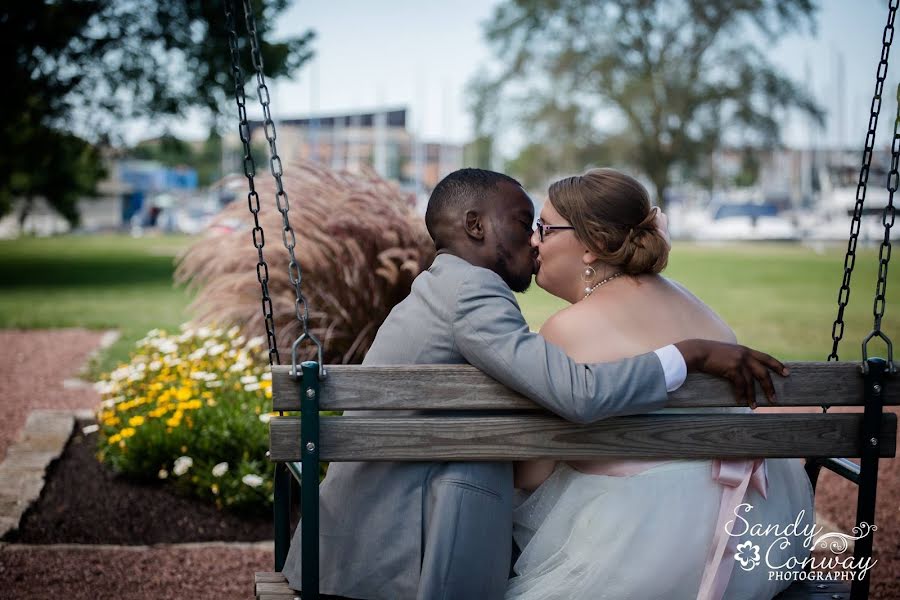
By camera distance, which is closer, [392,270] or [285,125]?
[392,270]

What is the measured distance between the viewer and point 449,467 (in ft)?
8.17

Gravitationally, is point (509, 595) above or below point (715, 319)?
below

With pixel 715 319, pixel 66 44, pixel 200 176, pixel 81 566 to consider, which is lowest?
pixel 200 176

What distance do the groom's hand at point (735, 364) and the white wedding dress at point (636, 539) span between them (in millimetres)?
297

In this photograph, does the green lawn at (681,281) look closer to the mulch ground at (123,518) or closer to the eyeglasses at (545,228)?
the mulch ground at (123,518)

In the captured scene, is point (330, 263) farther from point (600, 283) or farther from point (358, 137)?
point (358, 137)

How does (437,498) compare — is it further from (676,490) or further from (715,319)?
(715,319)

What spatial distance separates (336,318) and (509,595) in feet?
11.4

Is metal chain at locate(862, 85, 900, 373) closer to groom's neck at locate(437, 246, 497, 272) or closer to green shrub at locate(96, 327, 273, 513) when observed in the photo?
groom's neck at locate(437, 246, 497, 272)

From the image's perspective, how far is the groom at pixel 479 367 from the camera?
236 cm

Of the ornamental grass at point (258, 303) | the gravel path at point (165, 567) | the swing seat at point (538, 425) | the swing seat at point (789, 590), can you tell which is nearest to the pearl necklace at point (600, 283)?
the swing seat at point (538, 425)

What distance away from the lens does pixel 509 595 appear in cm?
266

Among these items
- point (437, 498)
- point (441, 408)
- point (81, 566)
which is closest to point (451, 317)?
point (441, 408)

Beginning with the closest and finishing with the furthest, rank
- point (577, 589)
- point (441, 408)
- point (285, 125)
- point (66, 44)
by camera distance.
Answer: point (441, 408), point (577, 589), point (66, 44), point (285, 125)
